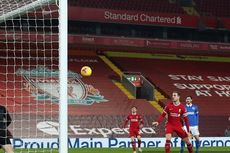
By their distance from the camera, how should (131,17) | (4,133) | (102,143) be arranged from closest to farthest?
(4,133) < (102,143) < (131,17)

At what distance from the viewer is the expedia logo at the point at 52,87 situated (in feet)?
74.4

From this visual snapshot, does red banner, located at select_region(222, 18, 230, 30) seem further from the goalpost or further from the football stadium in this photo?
the goalpost

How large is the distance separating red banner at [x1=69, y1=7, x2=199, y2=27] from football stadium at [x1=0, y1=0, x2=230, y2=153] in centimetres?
5

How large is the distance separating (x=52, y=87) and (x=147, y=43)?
7.87 m

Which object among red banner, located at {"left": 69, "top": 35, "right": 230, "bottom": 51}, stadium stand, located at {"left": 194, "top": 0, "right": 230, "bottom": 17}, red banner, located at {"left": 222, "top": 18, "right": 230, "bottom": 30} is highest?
stadium stand, located at {"left": 194, "top": 0, "right": 230, "bottom": 17}

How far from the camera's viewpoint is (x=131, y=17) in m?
28.5

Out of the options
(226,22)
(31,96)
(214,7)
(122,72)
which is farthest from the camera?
(214,7)

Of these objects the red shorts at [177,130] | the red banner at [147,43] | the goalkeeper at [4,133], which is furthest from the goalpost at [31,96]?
the goalkeeper at [4,133]

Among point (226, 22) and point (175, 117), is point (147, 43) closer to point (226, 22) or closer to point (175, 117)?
point (226, 22)

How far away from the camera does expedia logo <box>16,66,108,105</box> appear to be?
2267 centimetres

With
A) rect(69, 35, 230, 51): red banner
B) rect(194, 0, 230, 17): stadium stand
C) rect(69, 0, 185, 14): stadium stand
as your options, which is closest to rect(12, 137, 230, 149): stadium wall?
rect(69, 35, 230, 51): red banner

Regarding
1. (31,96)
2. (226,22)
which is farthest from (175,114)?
(226,22)

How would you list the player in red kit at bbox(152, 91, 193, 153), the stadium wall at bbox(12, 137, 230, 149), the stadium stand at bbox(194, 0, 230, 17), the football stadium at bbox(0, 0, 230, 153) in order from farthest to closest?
the stadium stand at bbox(194, 0, 230, 17)
the football stadium at bbox(0, 0, 230, 153)
the stadium wall at bbox(12, 137, 230, 149)
the player in red kit at bbox(152, 91, 193, 153)

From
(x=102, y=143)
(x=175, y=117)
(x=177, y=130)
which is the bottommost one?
(x=102, y=143)
